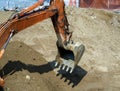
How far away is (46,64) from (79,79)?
0.95 meters

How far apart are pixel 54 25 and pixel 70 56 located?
0.82 metres

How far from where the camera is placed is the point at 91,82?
9.12 meters

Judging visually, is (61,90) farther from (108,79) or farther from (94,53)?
(94,53)

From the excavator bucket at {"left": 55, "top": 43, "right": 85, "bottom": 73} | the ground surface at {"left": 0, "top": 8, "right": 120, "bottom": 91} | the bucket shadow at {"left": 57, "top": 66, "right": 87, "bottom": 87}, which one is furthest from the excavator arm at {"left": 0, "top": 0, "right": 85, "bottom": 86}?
the ground surface at {"left": 0, "top": 8, "right": 120, "bottom": 91}

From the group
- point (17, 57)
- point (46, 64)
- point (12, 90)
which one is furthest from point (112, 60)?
point (12, 90)

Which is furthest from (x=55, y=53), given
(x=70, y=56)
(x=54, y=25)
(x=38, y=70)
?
(x=54, y=25)

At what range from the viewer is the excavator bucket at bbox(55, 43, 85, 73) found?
7.87 m

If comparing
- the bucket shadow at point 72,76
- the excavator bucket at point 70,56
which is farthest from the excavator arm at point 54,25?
the bucket shadow at point 72,76

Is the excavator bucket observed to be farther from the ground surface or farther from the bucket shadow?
the ground surface

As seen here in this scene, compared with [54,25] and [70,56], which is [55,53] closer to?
[70,56]

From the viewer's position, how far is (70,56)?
27.0ft

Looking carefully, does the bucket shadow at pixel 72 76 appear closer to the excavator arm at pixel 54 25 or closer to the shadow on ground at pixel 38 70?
the shadow on ground at pixel 38 70

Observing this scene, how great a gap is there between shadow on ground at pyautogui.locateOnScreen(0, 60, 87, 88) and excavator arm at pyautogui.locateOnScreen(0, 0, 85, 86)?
66cm

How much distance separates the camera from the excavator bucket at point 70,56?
7867 mm
